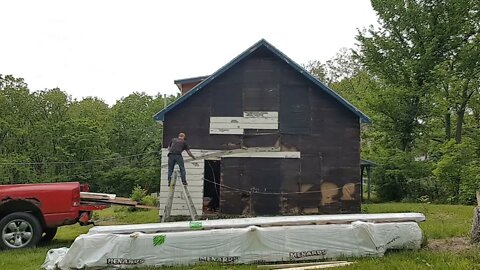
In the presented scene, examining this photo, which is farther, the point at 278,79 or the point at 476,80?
the point at 476,80

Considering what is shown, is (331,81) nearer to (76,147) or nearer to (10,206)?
(76,147)

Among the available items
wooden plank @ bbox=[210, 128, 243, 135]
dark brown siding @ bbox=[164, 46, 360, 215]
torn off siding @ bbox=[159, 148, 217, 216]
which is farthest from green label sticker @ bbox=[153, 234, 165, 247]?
wooden plank @ bbox=[210, 128, 243, 135]

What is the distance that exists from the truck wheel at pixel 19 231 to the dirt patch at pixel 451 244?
7902 millimetres

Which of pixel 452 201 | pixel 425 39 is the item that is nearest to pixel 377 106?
pixel 425 39

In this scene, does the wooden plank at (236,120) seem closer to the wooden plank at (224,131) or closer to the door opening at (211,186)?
the wooden plank at (224,131)

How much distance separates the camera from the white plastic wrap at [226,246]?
7.26m

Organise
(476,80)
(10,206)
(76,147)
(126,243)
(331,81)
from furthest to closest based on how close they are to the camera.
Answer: (76,147) → (331,81) → (476,80) → (10,206) → (126,243)

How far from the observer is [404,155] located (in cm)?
2448

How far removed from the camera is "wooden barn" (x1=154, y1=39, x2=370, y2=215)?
47.5 ft

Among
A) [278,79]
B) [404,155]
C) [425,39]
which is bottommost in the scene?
→ [404,155]

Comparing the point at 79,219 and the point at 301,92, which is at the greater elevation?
the point at 301,92

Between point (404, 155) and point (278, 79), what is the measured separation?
41.7ft

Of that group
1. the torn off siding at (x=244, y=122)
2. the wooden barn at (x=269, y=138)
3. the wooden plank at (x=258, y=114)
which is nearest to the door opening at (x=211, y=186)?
the wooden barn at (x=269, y=138)

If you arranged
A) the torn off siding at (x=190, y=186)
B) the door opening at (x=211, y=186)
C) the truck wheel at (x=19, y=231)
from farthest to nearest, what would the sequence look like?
1. the door opening at (x=211, y=186)
2. the torn off siding at (x=190, y=186)
3. the truck wheel at (x=19, y=231)
